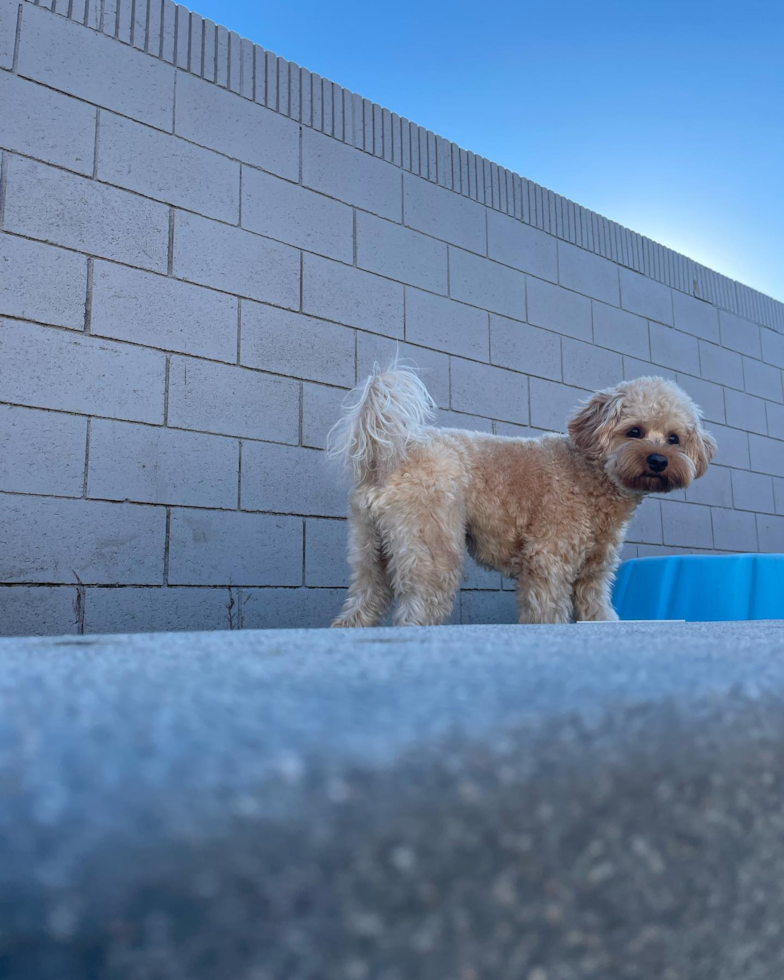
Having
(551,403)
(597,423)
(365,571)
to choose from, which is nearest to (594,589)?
(597,423)

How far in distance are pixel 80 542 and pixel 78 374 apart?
611 mm

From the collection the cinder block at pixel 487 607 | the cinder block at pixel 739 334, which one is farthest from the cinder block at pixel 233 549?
the cinder block at pixel 739 334

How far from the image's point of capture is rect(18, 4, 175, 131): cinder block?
2842mm

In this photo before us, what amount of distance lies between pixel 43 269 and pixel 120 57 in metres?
0.96

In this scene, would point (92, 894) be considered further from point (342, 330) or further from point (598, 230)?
point (598, 230)

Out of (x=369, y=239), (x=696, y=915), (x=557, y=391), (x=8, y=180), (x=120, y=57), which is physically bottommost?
(x=696, y=915)

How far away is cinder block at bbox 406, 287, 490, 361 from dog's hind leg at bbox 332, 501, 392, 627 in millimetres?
1376

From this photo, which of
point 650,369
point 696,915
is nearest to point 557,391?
point 650,369

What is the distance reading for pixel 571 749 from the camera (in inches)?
7.7

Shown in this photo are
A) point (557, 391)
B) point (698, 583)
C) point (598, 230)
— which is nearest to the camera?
point (698, 583)

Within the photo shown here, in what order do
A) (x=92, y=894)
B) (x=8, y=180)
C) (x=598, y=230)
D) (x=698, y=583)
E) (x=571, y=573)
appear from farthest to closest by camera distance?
(x=598, y=230) < (x=698, y=583) < (x=571, y=573) < (x=8, y=180) < (x=92, y=894)

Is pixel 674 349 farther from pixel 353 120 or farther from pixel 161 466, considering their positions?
pixel 161 466

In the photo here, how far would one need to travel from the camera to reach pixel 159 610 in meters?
2.96

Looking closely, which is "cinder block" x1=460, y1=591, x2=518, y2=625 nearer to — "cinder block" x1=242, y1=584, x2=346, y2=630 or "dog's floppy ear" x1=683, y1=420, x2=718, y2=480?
"cinder block" x1=242, y1=584, x2=346, y2=630
